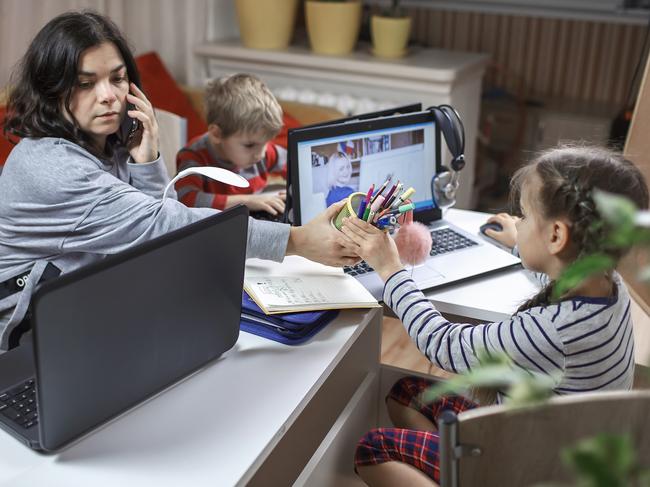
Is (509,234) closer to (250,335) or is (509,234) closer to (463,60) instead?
(250,335)

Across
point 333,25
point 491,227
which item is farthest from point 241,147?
point 333,25

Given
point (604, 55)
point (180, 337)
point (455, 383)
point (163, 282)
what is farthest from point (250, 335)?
point (604, 55)

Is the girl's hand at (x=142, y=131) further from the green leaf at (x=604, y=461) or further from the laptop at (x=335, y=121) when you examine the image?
the green leaf at (x=604, y=461)

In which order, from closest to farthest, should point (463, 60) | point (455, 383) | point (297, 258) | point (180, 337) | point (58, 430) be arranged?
point (455, 383)
point (58, 430)
point (180, 337)
point (297, 258)
point (463, 60)

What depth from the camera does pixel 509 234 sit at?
174 cm

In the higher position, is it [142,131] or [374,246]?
[142,131]

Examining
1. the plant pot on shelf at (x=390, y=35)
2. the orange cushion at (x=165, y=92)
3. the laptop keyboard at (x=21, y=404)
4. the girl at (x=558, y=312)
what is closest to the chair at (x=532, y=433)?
the girl at (x=558, y=312)

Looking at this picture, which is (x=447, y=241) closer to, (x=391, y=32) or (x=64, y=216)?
(x=64, y=216)

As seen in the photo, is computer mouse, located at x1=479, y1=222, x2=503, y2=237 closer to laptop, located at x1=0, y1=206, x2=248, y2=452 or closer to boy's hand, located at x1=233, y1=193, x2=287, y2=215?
boy's hand, located at x1=233, y1=193, x2=287, y2=215

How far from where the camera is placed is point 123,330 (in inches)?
38.0

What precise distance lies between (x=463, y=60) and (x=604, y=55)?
2.41 ft

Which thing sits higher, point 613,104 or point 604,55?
point 604,55

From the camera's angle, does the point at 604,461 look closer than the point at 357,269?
Yes

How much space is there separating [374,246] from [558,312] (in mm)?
364
